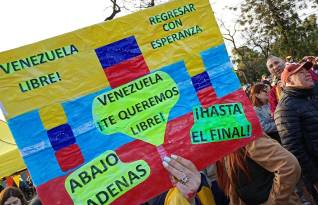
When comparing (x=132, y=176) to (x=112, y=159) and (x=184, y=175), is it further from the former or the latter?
(x=184, y=175)

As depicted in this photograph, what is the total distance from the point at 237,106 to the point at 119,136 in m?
0.71

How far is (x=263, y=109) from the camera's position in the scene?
20.3 feet

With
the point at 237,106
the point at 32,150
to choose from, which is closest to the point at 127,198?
the point at 32,150

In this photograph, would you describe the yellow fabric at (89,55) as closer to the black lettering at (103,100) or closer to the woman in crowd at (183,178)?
the black lettering at (103,100)

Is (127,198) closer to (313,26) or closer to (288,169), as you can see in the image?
(288,169)

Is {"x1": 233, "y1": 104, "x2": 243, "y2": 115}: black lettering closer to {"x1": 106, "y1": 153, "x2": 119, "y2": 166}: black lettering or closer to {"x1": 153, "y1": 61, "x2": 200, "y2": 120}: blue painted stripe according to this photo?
{"x1": 153, "y1": 61, "x2": 200, "y2": 120}: blue painted stripe

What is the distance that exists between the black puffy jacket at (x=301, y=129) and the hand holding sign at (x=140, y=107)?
163 centimetres

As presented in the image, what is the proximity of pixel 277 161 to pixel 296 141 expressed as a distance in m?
0.78

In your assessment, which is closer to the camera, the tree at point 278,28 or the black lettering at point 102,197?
the black lettering at point 102,197

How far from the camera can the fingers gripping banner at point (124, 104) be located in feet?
7.15

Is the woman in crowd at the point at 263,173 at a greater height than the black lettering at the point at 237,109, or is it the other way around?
the black lettering at the point at 237,109

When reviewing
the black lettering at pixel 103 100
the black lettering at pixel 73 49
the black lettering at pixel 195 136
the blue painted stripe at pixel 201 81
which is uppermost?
the black lettering at pixel 73 49

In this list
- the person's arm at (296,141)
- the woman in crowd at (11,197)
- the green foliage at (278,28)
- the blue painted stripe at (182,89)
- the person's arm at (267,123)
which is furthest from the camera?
the green foliage at (278,28)

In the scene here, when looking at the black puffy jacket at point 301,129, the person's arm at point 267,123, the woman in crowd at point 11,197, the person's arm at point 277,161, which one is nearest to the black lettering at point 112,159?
the person's arm at point 277,161
